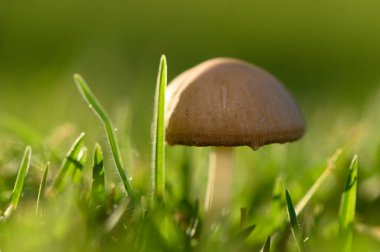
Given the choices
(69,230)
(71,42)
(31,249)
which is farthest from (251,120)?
(71,42)

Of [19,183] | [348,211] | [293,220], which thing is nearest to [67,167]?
[19,183]

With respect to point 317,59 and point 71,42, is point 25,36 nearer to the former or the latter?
point 71,42

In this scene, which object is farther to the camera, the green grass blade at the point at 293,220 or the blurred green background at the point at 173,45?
the blurred green background at the point at 173,45

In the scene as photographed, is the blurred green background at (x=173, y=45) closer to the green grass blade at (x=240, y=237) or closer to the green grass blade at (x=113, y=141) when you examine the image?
the green grass blade at (x=113, y=141)

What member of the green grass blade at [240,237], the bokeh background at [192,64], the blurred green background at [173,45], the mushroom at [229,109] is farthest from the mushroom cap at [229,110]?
the blurred green background at [173,45]

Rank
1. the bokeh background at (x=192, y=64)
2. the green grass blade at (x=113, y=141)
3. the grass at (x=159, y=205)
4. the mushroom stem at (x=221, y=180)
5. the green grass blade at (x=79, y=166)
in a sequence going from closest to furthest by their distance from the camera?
the grass at (x=159, y=205), the green grass blade at (x=113, y=141), the green grass blade at (x=79, y=166), the mushroom stem at (x=221, y=180), the bokeh background at (x=192, y=64)

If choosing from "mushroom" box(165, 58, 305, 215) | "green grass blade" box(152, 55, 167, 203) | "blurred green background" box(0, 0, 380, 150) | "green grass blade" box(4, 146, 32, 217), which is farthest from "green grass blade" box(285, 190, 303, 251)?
"blurred green background" box(0, 0, 380, 150)

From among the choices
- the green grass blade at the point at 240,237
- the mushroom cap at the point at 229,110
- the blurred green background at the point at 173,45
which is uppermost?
the blurred green background at the point at 173,45
